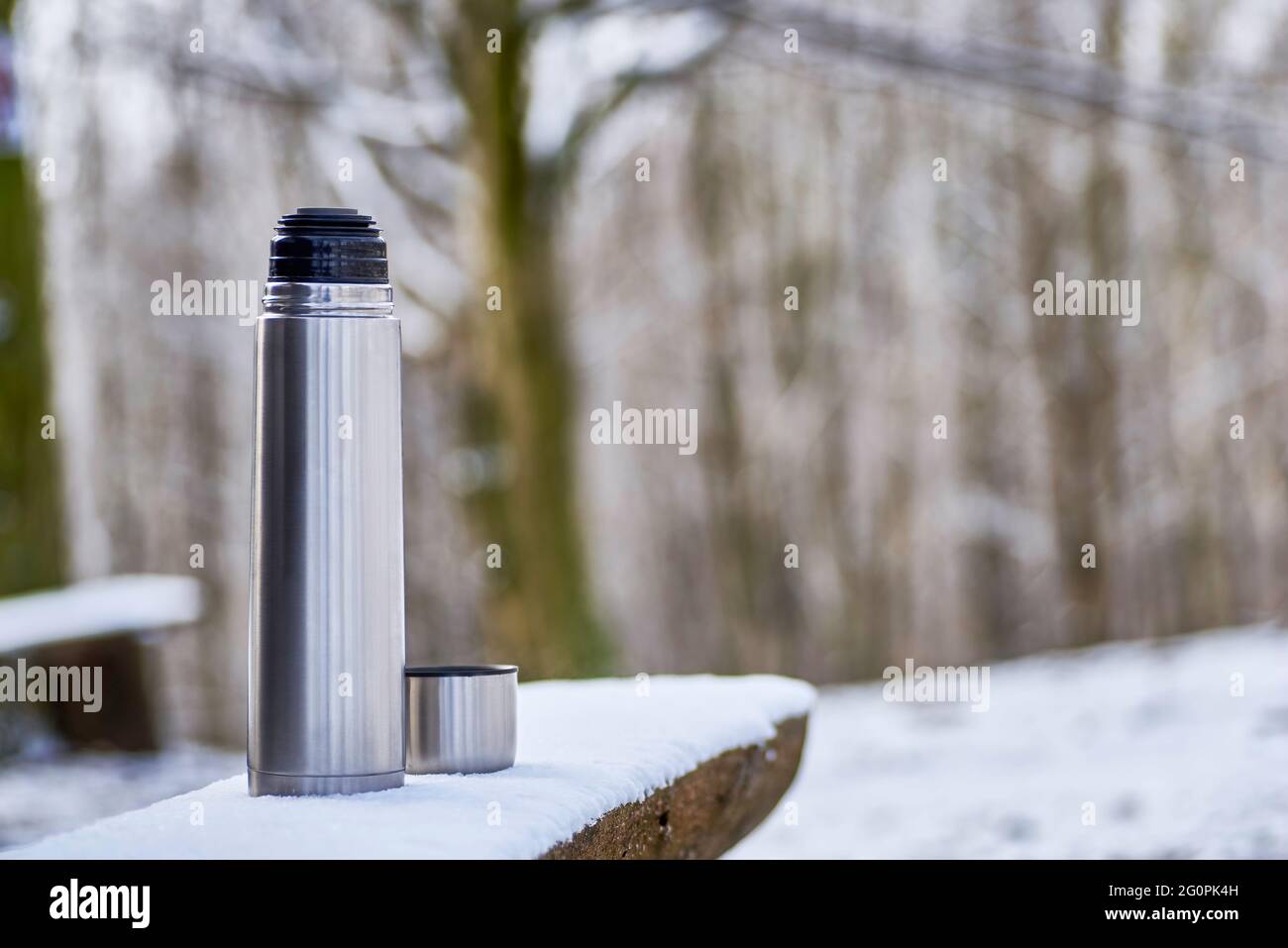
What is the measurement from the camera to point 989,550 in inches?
489

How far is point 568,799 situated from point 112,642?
17.7 feet

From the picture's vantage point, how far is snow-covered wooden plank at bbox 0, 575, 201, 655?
244 inches

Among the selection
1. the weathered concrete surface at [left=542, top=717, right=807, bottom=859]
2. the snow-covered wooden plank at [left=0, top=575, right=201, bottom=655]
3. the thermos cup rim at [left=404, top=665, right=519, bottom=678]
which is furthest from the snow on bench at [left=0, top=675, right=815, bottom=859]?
the snow-covered wooden plank at [left=0, top=575, right=201, bottom=655]

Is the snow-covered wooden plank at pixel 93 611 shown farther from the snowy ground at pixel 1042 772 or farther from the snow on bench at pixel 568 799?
the snow on bench at pixel 568 799

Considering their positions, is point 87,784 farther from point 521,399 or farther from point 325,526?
point 325,526

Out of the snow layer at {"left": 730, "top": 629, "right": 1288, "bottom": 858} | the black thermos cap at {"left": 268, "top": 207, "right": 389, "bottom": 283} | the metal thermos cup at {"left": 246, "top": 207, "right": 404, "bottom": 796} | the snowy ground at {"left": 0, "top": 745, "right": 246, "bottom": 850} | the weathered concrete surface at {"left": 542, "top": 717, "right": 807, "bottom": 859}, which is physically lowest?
the snowy ground at {"left": 0, "top": 745, "right": 246, "bottom": 850}

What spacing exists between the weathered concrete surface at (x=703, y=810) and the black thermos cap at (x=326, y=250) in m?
0.74

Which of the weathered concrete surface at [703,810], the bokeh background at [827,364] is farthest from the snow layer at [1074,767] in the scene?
the bokeh background at [827,364]

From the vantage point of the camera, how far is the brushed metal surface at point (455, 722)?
209cm

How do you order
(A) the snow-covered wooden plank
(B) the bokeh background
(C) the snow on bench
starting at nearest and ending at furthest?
(C) the snow on bench → (A) the snow-covered wooden plank → (B) the bokeh background

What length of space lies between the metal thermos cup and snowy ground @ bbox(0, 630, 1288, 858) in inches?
95.2

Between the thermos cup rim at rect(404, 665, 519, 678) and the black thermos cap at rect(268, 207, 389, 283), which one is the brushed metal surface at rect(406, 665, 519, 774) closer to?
the thermos cup rim at rect(404, 665, 519, 678)
